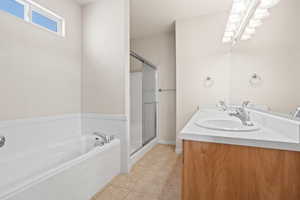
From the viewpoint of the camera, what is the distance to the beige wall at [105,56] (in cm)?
190

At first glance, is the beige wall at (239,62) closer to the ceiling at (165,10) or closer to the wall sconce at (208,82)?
the wall sconce at (208,82)

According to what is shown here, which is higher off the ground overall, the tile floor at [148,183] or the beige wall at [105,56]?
the beige wall at [105,56]

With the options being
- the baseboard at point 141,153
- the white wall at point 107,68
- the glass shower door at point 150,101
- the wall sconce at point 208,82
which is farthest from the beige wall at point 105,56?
the wall sconce at point 208,82

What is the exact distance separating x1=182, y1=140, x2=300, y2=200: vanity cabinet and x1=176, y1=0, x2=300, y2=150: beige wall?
0.42 meters

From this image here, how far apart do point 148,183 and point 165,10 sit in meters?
2.73

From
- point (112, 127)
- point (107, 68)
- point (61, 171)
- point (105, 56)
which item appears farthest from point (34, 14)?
point (61, 171)

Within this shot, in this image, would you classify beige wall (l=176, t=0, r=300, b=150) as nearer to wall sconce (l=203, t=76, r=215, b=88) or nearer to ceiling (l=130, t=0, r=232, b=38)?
wall sconce (l=203, t=76, r=215, b=88)

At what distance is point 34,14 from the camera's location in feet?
5.47

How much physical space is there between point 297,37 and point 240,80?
92 cm

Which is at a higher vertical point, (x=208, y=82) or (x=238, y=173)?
(x=208, y=82)

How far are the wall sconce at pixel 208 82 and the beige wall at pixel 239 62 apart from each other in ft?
0.18

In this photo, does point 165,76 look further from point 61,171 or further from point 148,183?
point 61,171

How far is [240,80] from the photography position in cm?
170

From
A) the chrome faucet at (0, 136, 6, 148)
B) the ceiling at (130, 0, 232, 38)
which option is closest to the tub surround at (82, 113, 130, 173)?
the chrome faucet at (0, 136, 6, 148)
